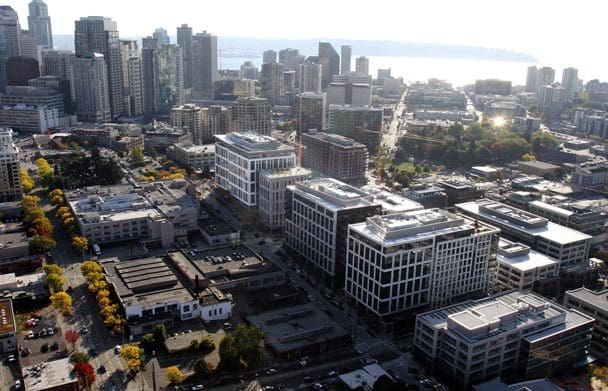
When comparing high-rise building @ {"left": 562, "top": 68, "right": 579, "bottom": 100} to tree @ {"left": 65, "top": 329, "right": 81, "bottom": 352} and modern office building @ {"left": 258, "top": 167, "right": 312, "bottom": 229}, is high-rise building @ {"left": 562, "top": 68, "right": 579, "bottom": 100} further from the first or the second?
tree @ {"left": 65, "top": 329, "right": 81, "bottom": 352}

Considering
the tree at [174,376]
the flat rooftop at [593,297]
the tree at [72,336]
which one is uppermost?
the flat rooftop at [593,297]

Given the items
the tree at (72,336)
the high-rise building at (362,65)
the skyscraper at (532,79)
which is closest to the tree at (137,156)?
the tree at (72,336)

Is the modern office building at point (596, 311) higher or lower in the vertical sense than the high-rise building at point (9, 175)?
lower

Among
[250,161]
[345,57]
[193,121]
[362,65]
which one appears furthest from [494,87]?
[250,161]

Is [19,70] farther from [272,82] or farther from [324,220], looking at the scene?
[324,220]

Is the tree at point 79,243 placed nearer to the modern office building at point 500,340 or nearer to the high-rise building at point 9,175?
the high-rise building at point 9,175
